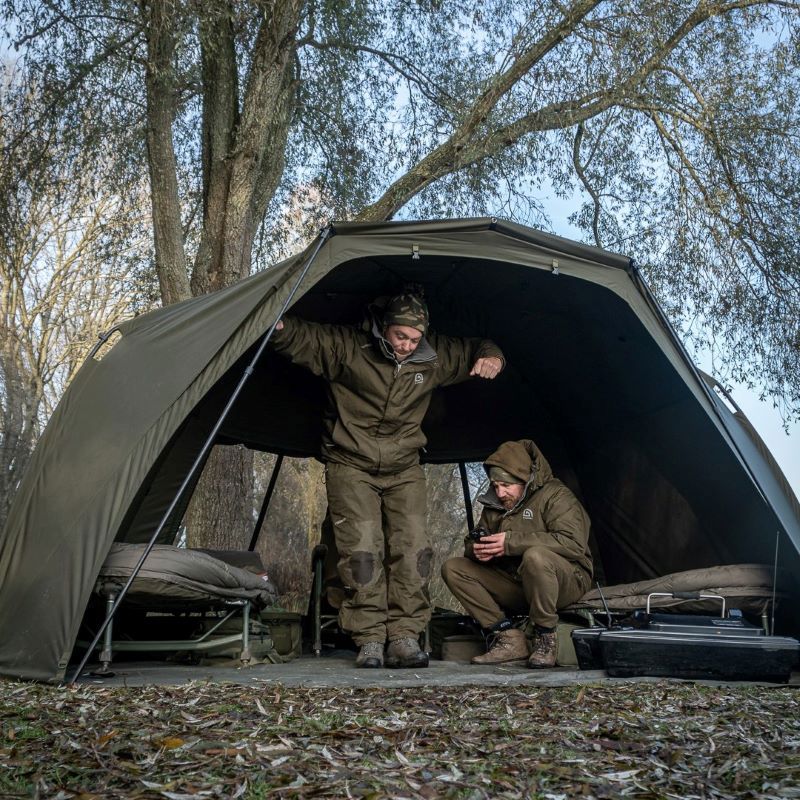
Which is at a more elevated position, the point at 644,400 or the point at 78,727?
the point at 644,400

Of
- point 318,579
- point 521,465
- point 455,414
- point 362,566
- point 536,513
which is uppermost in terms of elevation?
point 455,414

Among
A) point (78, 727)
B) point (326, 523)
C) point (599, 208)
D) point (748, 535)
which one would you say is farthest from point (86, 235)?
point (78, 727)

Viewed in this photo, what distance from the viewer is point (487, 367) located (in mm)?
5844

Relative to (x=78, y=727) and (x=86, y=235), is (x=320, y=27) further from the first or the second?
(x=78, y=727)

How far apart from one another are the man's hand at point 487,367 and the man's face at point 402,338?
41cm

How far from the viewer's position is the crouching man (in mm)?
5390

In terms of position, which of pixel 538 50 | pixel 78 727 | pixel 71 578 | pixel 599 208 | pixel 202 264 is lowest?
pixel 78 727

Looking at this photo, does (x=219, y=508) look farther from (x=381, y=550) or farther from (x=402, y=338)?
(x=402, y=338)

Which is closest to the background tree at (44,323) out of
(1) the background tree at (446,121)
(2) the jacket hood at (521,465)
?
(1) the background tree at (446,121)

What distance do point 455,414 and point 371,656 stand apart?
2486mm

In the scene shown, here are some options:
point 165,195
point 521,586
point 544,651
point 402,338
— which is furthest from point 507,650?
point 165,195

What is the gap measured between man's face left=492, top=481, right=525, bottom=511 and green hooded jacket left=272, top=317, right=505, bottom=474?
52cm

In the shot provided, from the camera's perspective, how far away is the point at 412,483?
5.75m

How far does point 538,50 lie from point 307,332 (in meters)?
4.09
